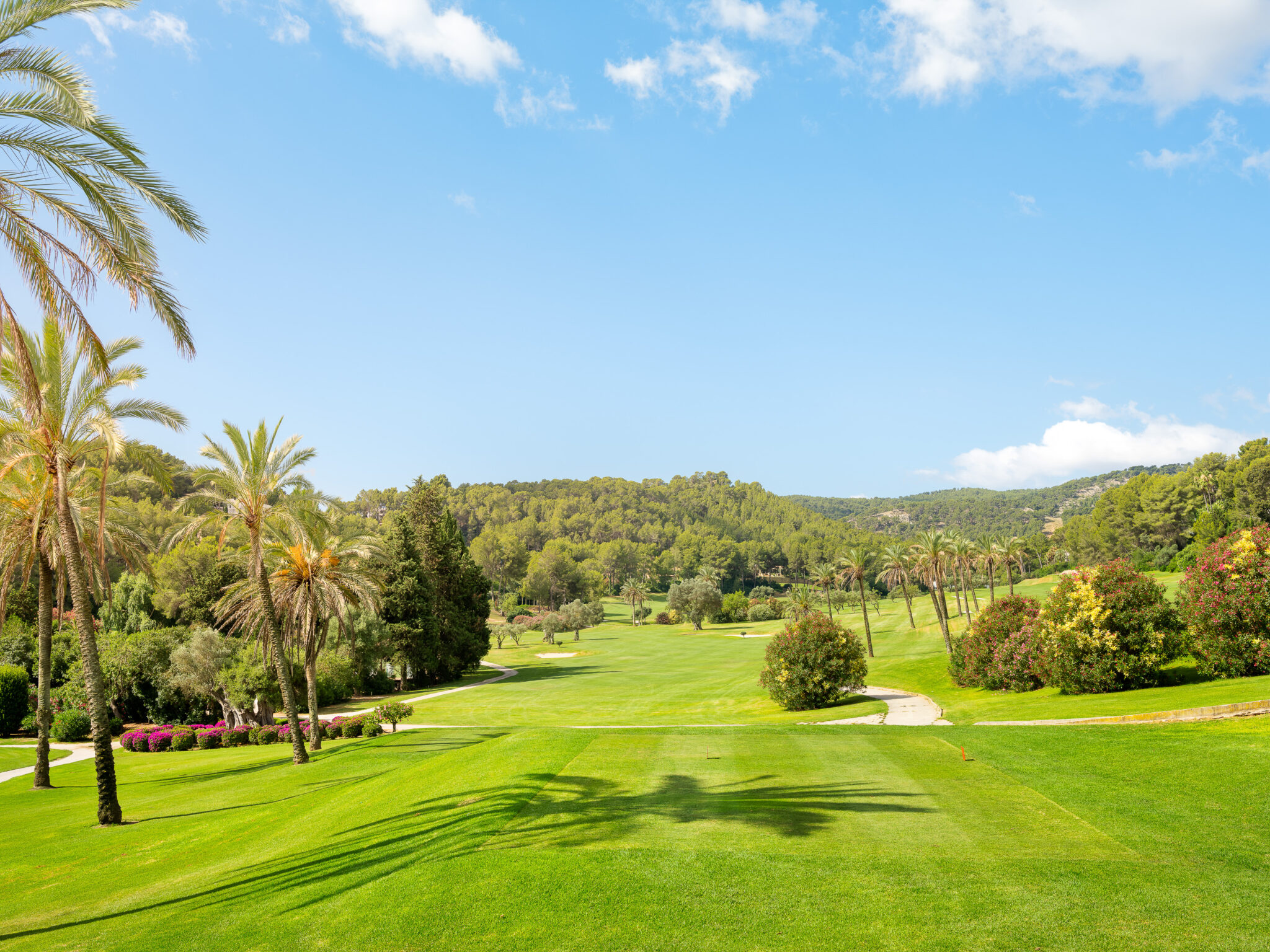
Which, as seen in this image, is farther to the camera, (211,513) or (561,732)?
(211,513)

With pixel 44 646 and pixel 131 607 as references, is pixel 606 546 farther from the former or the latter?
pixel 44 646

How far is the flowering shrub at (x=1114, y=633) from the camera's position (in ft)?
72.6

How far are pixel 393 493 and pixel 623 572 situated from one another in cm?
6563

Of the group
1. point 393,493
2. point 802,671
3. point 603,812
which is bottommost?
point 802,671

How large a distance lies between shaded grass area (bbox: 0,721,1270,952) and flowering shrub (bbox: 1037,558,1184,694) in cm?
852

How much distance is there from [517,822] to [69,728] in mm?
34222

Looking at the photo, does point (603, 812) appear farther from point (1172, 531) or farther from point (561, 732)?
point (1172, 531)

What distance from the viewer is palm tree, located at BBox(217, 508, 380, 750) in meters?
25.7

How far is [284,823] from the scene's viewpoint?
14391mm

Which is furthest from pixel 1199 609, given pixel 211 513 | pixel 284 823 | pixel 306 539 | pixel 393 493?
pixel 393 493

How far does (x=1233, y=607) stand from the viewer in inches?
749

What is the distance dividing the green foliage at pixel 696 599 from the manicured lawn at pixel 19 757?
78.9 metres

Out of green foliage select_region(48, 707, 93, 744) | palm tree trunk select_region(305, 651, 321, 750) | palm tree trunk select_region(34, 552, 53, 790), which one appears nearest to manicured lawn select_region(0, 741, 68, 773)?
green foliage select_region(48, 707, 93, 744)

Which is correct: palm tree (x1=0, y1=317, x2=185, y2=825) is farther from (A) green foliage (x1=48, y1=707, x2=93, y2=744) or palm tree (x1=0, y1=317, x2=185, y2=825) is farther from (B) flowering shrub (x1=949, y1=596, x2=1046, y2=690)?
(B) flowering shrub (x1=949, y1=596, x2=1046, y2=690)
